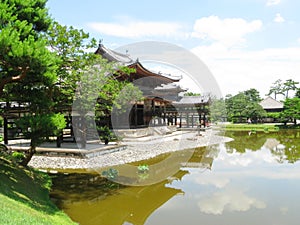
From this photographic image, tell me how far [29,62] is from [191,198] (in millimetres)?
7542

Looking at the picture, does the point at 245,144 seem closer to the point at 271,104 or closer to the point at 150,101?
the point at 150,101

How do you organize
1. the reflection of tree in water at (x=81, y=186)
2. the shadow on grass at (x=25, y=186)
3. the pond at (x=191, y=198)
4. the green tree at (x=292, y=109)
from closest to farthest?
the shadow on grass at (x=25, y=186) < the pond at (x=191, y=198) < the reflection of tree in water at (x=81, y=186) < the green tree at (x=292, y=109)

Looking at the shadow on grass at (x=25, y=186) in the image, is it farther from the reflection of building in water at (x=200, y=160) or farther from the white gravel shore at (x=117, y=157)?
the reflection of building in water at (x=200, y=160)

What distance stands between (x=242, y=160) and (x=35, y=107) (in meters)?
14.8

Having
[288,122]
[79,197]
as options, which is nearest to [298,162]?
[79,197]

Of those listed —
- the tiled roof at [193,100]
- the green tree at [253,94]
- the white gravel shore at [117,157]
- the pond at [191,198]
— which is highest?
the green tree at [253,94]

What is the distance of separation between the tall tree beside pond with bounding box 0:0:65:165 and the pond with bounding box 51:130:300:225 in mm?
2746

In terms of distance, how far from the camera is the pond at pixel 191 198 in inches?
333

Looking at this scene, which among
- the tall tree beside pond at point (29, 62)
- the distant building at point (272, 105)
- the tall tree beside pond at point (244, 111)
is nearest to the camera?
the tall tree beside pond at point (29, 62)

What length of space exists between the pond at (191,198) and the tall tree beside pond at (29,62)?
275 centimetres

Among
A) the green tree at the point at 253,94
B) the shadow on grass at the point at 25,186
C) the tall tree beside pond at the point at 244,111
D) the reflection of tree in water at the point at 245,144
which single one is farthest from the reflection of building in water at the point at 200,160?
the green tree at the point at 253,94

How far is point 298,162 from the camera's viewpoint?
59.2 ft

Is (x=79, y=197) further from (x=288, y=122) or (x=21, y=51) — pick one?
(x=288, y=122)

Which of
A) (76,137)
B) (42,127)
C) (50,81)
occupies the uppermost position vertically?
(50,81)
